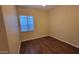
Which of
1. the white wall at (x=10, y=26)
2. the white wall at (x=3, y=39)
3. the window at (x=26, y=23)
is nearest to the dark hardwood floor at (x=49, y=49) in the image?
the white wall at (x=10, y=26)

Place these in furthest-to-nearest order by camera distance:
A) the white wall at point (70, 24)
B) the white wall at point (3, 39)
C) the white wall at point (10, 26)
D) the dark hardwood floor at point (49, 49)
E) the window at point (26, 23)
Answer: the window at point (26, 23)
the white wall at point (70, 24)
the dark hardwood floor at point (49, 49)
the white wall at point (10, 26)
the white wall at point (3, 39)

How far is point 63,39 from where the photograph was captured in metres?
3.41

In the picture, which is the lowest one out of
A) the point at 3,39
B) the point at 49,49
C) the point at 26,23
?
the point at 49,49

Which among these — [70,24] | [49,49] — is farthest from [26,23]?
[70,24]

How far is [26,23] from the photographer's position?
12.4 feet

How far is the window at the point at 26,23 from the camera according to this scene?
11.9ft

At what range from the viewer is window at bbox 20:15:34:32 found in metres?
3.62

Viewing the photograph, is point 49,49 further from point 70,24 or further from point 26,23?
point 26,23

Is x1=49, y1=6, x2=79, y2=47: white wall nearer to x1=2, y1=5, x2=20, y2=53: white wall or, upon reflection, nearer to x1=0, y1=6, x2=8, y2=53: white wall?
x1=2, y1=5, x2=20, y2=53: white wall

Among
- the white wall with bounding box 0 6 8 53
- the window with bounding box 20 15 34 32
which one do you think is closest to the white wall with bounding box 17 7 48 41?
the window with bounding box 20 15 34 32

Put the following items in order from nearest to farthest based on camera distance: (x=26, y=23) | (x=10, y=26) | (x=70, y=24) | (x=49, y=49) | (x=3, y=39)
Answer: (x=3, y=39)
(x=10, y=26)
(x=49, y=49)
(x=70, y=24)
(x=26, y=23)

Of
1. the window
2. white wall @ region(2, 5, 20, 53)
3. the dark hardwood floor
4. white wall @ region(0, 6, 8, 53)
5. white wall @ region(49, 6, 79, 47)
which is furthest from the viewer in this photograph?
the window

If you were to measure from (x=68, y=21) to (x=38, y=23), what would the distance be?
71.1 inches

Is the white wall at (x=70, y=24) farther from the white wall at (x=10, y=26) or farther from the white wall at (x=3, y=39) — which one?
the white wall at (x=3, y=39)
